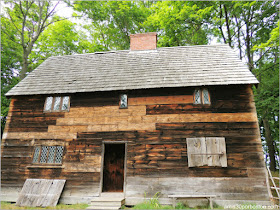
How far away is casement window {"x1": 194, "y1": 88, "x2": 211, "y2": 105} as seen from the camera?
313 inches

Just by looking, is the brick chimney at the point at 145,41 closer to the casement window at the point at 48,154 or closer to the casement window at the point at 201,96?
the casement window at the point at 201,96

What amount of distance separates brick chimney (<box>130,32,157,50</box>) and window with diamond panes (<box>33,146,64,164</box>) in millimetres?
7217

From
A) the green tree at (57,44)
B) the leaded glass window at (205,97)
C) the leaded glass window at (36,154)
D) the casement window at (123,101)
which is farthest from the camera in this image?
the green tree at (57,44)

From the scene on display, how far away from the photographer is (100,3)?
18.0 meters

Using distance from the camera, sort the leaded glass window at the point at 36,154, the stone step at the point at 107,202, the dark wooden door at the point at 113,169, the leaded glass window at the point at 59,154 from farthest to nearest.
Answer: the dark wooden door at the point at 113,169
the leaded glass window at the point at 36,154
the leaded glass window at the point at 59,154
the stone step at the point at 107,202

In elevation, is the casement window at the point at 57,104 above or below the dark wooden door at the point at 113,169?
above

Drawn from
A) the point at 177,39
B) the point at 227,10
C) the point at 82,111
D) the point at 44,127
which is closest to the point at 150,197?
the point at 82,111

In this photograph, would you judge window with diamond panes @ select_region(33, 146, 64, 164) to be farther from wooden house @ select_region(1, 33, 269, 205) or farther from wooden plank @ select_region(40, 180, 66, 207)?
wooden plank @ select_region(40, 180, 66, 207)

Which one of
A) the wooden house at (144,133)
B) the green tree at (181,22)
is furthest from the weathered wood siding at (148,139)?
the green tree at (181,22)

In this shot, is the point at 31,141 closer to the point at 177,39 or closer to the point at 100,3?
the point at 177,39

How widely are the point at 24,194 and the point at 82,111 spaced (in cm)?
406

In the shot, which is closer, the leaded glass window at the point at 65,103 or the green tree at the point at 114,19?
the leaded glass window at the point at 65,103

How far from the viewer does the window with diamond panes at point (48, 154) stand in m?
8.07

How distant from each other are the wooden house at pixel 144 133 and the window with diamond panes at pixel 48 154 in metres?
0.04
